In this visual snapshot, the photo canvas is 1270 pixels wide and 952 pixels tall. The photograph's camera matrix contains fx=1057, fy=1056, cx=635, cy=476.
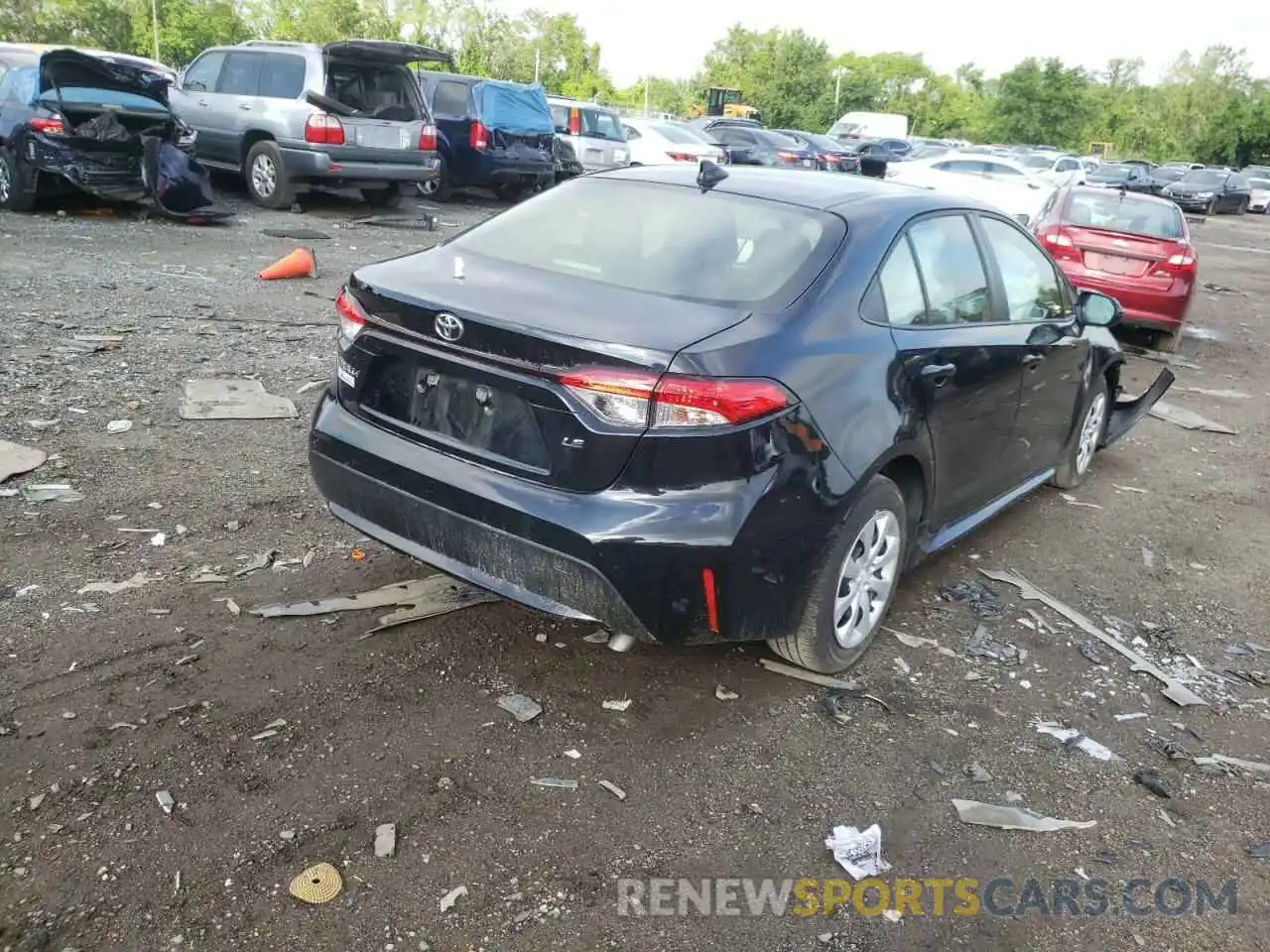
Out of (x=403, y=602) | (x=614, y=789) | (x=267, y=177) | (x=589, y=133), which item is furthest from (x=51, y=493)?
(x=589, y=133)

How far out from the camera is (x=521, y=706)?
3400 millimetres

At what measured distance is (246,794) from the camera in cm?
288

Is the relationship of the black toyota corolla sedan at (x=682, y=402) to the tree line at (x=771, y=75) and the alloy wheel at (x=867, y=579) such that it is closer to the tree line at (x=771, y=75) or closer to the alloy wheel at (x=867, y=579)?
the alloy wheel at (x=867, y=579)

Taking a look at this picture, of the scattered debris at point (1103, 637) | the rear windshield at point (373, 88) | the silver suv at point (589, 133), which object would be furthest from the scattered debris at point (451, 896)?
the silver suv at point (589, 133)

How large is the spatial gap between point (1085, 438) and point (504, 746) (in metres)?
4.27

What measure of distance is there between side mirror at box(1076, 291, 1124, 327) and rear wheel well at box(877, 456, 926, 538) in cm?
202

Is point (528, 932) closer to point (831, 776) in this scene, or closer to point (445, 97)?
point (831, 776)

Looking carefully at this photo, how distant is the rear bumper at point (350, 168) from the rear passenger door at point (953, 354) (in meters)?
10.6

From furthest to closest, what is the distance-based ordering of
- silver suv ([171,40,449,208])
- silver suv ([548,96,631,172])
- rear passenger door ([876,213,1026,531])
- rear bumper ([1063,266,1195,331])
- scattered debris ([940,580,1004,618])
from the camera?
silver suv ([548,96,631,172]) < silver suv ([171,40,449,208]) < rear bumper ([1063,266,1195,331]) < scattered debris ([940,580,1004,618]) < rear passenger door ([876,213,1026,531])

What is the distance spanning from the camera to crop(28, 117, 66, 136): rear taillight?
11.2 meters

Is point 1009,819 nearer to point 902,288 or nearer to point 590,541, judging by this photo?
point 590,541

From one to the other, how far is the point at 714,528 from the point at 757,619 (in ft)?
1.34

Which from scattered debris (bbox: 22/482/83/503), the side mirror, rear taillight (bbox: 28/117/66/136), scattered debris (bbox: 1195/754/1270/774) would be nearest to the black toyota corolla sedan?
scattered debris (bbox: 1195/754/1270/774)

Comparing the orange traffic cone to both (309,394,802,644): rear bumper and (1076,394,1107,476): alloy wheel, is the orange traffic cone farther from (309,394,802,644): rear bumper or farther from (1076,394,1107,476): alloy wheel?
(1076,394,1107,476): alloy wheel
